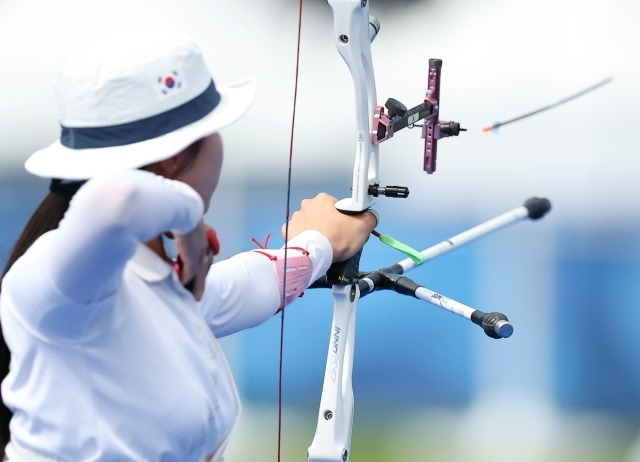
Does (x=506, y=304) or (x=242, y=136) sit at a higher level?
(x=242, y=136)

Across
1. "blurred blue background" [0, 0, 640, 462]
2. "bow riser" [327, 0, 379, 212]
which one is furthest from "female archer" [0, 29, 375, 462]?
"blurred blue background" [0, 0, 640, 462]

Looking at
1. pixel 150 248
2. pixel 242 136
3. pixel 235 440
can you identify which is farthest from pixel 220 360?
pixel 242 136

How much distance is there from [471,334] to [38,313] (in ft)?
8.15

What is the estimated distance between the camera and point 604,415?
3.30 m

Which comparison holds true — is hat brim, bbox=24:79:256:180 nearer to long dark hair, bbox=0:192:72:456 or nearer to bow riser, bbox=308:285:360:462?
long dark hair, bbox=0:192:72:456

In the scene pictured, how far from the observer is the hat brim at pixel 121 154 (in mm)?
1215

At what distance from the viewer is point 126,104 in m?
1.22

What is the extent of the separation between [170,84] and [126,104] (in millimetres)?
56

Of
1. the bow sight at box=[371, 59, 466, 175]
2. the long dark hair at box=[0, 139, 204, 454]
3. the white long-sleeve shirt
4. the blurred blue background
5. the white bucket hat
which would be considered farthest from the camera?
the blurred blue background

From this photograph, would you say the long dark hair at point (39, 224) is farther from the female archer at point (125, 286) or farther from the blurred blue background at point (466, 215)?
the blurred blue background at point (466, 215)

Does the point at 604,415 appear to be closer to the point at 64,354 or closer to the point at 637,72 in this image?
the point at 637,72

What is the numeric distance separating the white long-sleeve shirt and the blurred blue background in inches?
76.7

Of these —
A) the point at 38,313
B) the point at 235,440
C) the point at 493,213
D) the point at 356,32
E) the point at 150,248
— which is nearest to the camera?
the point at 38,313

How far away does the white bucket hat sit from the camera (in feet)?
3.98
